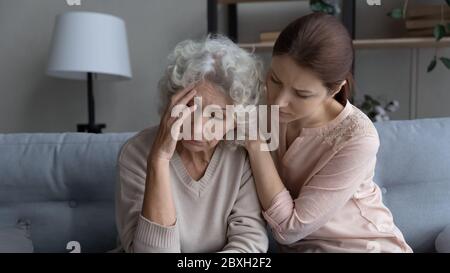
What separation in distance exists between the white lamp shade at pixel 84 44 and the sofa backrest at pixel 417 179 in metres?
1.16

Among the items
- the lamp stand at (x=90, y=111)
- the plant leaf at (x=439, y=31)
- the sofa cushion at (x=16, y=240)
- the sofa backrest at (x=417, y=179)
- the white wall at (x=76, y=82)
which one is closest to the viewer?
the sofa cushion at (x=16, y=240)

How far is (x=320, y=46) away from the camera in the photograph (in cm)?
87

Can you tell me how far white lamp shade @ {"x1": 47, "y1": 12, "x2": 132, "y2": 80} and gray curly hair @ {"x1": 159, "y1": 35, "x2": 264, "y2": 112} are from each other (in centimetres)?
99

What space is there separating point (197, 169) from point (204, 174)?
0.02 meters

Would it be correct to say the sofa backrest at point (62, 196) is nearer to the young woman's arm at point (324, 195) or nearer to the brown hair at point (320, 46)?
the young woman's arm at point (324, 195)

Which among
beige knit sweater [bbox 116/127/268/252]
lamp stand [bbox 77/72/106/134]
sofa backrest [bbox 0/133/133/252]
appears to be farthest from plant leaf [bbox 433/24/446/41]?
lamp stand [bbox 77/72/106/134]

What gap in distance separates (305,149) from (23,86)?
1.84 metres

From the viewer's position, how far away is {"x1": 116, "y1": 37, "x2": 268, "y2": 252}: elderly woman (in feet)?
3.06

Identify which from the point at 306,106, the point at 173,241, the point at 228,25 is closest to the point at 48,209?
the point at 173,241

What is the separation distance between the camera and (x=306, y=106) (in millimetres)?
927

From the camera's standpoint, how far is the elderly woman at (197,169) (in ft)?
3.06

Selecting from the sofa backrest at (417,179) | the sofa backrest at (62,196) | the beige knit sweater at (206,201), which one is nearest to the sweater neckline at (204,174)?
the beige knit sweater at (206,201)

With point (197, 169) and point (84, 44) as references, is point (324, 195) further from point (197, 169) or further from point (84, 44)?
point (84, 44)
